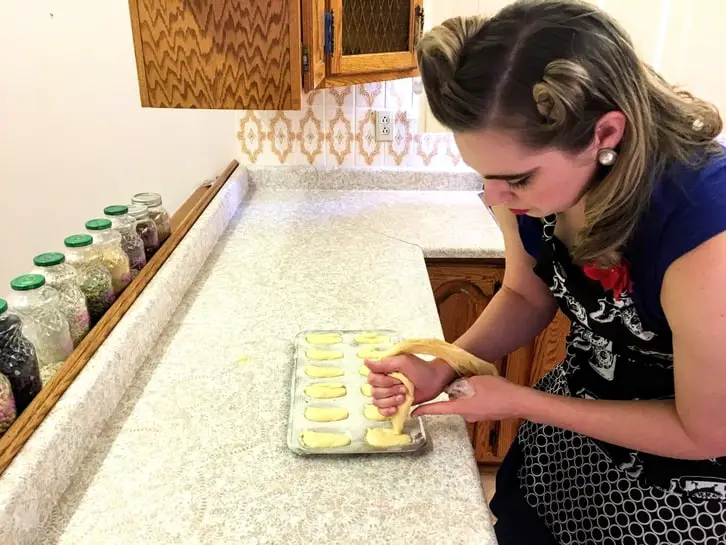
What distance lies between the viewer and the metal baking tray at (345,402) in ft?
2.86

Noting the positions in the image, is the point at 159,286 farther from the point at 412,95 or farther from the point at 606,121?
A: the point at 412,95

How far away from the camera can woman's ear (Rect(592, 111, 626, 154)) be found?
27.5 inches

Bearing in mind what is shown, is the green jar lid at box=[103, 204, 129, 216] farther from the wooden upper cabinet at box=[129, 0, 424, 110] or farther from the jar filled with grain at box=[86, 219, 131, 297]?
the wooden upper cabinet at box=[129, 0, 424, 110]

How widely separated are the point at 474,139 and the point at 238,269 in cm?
89

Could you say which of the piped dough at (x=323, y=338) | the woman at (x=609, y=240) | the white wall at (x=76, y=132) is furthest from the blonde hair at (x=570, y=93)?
the white wall at (x=76, y=132)

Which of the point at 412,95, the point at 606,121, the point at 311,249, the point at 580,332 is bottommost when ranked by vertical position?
the point at 311,249

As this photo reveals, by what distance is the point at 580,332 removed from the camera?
3.28ft

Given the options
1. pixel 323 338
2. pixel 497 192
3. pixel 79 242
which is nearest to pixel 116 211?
pixel 79 242

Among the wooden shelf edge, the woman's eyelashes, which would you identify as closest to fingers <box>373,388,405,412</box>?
the woman's eyelashes

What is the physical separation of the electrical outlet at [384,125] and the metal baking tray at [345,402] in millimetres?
1061

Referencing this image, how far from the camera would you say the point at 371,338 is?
1144mm

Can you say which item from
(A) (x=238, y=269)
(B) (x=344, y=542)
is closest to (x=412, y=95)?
(A) (x=238, y=269)

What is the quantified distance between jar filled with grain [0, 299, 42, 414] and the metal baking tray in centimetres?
36

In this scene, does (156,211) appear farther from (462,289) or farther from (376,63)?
(462,289)
